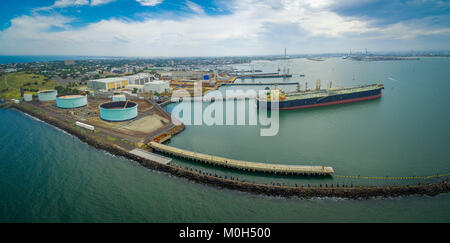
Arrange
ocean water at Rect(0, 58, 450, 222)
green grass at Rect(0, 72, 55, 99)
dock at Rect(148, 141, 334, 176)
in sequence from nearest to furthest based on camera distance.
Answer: ocean water at Rect(0, 58, 450, 222) → dock at Rect(148, 141, 334, 176) → green grass at Rect(0, 72, 55, 99)

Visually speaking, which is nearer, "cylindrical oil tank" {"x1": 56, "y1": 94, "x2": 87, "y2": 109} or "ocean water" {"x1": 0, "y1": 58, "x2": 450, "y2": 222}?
"ocean water" {"x1": 0, "y1": 58, "x2": 450, "y2": 222}

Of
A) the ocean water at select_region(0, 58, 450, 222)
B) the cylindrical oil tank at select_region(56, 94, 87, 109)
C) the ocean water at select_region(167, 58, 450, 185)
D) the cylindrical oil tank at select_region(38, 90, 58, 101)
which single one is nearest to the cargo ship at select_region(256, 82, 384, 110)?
the ocean water at select_region(167, 58, 450, 185)

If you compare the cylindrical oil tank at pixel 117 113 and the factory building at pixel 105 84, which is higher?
the factory building at pixel 105 84

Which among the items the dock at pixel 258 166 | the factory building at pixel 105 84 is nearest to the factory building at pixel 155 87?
the factory building at pixel 105 84

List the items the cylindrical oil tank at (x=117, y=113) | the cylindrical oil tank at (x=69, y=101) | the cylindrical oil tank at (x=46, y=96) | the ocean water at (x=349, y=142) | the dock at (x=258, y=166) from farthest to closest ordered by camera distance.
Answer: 1. the cylindrical oil tank at (x=46, y=96)
2. the cylindrical oil tank at (x=69, y=101)
3. the cylindrical oil tank at (x=117, y=113)
4. the ocean water at (x=349, y=142)
5. the dock at (x=258, y=166)

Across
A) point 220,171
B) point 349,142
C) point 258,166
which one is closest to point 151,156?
point 220,171

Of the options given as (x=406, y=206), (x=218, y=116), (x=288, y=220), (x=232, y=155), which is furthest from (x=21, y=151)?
(x=406, y=206)

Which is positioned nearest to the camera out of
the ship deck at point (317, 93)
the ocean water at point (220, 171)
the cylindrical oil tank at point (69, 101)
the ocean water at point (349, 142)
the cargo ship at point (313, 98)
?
the ocean water at point (220, 171)

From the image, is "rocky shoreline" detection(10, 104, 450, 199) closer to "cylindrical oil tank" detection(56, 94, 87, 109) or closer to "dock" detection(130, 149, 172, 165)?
"dock" detection(130, 149, 172, 165)

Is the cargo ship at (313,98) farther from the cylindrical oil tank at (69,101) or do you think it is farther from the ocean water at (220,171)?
the cylindrical oil tank at (69,101)
